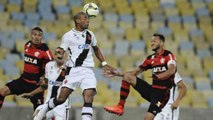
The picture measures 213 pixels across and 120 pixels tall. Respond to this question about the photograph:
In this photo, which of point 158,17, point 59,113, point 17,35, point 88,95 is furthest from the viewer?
point 158,17

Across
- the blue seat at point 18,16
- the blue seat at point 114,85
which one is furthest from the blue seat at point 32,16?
the blue seat at point 114,85

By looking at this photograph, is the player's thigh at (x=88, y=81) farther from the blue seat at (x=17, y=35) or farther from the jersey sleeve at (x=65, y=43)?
the blue seat at (x=17, y=35)

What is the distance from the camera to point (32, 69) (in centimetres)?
1447

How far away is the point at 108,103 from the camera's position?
1825cm

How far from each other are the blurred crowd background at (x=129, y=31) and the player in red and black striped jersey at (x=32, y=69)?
438cm

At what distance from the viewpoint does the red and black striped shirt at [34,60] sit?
14.4m

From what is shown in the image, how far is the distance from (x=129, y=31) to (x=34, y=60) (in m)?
7.72

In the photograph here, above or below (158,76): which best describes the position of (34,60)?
above

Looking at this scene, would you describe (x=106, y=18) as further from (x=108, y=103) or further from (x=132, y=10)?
(x=108, y=103)

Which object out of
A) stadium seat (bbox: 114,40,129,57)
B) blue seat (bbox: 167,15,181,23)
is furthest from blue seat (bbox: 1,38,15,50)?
blue seat (bbox: 167,15,181,23)

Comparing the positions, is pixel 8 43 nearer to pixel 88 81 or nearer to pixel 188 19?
pixel 188 19

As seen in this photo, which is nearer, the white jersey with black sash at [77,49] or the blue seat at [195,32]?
the white jersey with black sash at [77,49]

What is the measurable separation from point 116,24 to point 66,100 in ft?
28.4

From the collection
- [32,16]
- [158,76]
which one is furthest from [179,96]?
[32,16]
